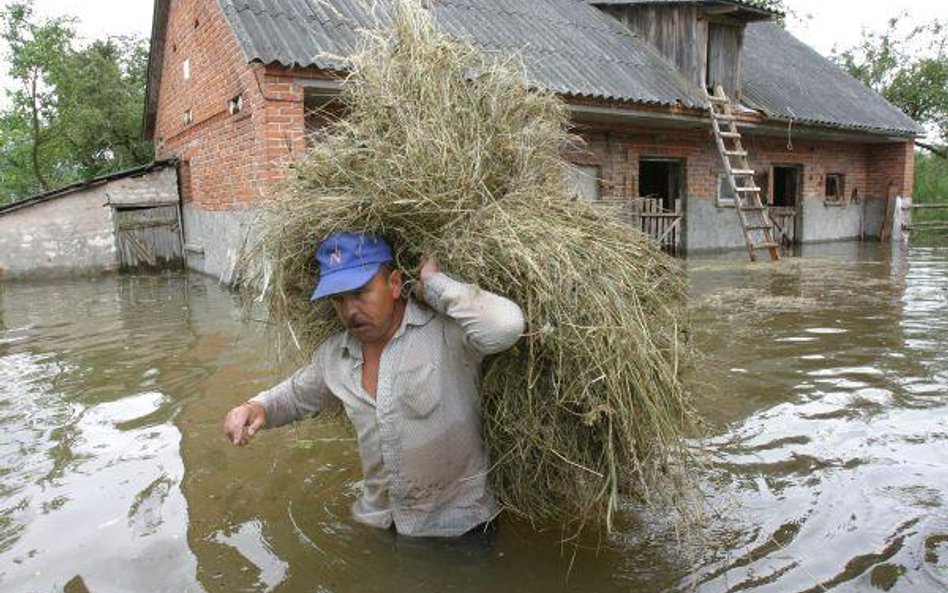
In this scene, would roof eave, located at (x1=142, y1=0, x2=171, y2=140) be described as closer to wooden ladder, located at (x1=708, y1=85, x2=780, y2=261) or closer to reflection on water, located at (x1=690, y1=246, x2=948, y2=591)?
wooden ladder, located at (x1=708, y1=85, x2=780, y2=261)

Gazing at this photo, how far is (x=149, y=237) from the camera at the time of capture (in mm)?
13578

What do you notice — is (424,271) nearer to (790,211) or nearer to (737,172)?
(737,172)

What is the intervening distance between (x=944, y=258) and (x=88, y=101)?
70.2 ft

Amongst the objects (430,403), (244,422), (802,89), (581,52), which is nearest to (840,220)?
(802,89)

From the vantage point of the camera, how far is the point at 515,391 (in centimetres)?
253

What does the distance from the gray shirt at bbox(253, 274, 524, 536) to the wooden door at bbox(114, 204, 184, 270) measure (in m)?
12.1

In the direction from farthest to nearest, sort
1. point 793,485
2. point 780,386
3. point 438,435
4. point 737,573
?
point 780,386 < point 793,485 < point 737,573 < point 438,435

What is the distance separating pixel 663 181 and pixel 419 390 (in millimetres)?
15458

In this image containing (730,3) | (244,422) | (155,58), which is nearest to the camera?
(244,422)

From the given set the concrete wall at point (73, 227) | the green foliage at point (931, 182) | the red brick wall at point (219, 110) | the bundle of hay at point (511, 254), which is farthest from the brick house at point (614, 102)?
the green foliage at point (931, 182)

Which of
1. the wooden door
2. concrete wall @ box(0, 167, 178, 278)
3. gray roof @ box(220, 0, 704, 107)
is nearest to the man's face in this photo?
gray roof @ box(220, 0, 704, 107)

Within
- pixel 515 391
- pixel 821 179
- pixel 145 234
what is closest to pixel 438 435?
pixel 515 391

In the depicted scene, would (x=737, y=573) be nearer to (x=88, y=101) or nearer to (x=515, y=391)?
(x=515, y=391)

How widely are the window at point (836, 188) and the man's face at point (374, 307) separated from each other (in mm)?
17742
